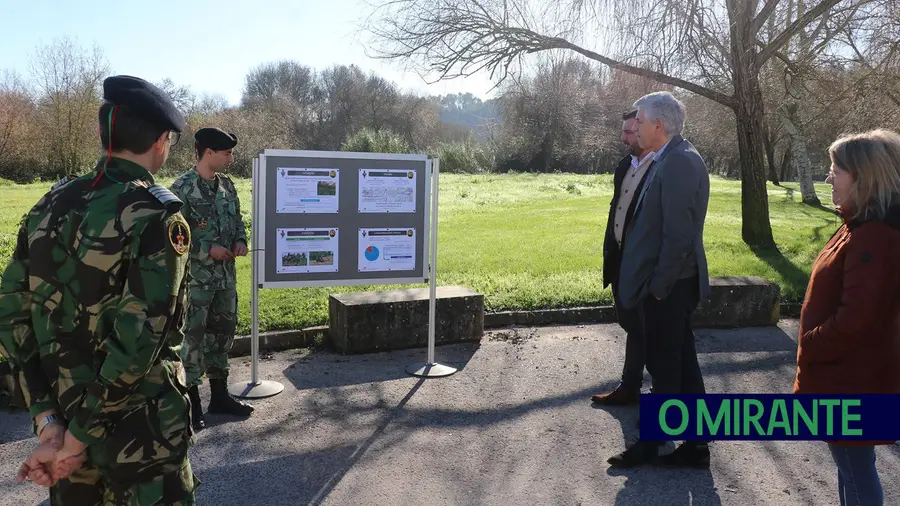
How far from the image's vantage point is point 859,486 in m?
2.88

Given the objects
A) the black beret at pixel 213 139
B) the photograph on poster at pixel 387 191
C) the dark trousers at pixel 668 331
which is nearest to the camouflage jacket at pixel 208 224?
the black beret at pixel 213 139

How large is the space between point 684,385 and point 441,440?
1.66 metres

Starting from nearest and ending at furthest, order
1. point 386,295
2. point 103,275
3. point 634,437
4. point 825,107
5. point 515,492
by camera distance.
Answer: point 103,275 < point 515,492 < point 634,437 < point 386,295 < point 825,107

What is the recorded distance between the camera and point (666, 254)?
4.12 m

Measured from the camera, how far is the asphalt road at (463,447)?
13.2ft

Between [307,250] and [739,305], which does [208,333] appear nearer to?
[307,250]

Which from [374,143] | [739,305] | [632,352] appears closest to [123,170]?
[632,352]

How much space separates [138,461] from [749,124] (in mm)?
12645

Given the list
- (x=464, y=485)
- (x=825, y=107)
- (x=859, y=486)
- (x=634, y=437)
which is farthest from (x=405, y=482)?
(x=825, y=107)

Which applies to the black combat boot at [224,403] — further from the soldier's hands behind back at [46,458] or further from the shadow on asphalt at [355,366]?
the soldier's hands behind back at [46,458]

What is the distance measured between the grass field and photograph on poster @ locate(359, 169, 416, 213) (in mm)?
1861

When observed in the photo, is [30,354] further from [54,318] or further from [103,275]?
[103,275]

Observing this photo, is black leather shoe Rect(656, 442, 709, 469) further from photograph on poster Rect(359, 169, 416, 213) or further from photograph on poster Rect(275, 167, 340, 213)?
photograph on poster Rect(275, 167, 340, 213)

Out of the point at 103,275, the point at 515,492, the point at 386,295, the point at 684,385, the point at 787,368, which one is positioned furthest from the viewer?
the point at 386,295
